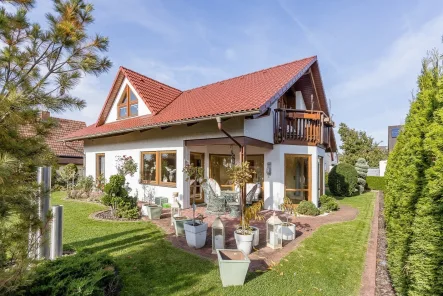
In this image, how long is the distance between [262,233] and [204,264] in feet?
8.61

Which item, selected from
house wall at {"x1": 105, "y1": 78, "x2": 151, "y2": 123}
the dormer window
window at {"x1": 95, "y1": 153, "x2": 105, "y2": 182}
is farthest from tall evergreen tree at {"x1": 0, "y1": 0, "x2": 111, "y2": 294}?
window at {"x1": 95, "y1": 153, "x2": 105, "y2": 182}

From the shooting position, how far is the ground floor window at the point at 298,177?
34.0 ft

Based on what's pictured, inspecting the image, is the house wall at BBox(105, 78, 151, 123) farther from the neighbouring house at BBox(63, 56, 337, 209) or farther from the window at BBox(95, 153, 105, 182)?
the window at BBox(95, 153, 105, 182)

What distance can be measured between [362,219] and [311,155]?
122 inches

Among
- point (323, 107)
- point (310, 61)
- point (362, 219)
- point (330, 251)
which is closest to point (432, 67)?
point (330, 251)

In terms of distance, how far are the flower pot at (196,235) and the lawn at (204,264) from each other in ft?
1.16

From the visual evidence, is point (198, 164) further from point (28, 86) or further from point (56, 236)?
point (28, 86)

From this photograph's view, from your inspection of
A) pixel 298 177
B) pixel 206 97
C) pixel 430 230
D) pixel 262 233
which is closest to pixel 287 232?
pixel 262 233

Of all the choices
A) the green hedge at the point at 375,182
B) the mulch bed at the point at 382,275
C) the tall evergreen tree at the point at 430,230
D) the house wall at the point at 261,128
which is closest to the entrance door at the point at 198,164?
the house wall at the point at 261,128

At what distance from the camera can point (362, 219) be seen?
345 inches

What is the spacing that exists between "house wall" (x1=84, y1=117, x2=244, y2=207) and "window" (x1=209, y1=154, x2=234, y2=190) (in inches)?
79.1

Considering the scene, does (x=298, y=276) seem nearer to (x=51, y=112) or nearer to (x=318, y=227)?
(x=318, y=227)

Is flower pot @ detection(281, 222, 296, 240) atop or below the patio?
atop

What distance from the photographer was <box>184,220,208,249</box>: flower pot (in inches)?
215
